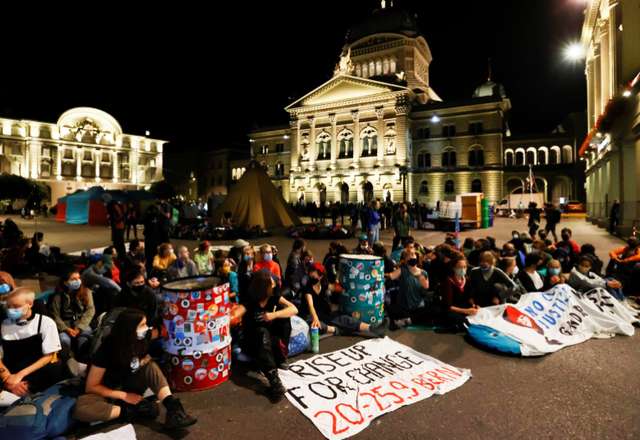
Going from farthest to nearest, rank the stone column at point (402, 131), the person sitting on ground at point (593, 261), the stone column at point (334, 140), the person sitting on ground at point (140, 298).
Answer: the stone column at point (334, 140)
the stone column at point (402, 131)
the person sitting on ground at point (593, 261)
the person sitting on ground at point (140, 298)

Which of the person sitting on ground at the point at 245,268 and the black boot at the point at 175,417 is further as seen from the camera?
the person sitting on ground at the point at 245,268

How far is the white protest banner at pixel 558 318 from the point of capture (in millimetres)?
5355

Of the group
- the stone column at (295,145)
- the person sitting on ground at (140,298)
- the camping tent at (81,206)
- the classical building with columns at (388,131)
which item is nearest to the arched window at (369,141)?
the classical building with columns at (388,131)

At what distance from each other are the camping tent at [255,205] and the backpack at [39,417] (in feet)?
51.6

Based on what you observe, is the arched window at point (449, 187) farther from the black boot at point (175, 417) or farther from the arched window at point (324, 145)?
the black boot at point (175, 417)

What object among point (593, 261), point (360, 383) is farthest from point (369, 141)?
point (360, 383)

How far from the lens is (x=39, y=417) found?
3201 millimetres

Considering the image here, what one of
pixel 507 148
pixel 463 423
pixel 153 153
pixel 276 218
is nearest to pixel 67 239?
pixel 276 218

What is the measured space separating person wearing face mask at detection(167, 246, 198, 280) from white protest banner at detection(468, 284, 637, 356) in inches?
197

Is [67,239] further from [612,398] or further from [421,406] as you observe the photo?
[612,398]

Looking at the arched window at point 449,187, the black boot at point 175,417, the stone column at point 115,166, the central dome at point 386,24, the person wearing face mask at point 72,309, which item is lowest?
the black boot at point 175,417

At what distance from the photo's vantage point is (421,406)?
3.84 m

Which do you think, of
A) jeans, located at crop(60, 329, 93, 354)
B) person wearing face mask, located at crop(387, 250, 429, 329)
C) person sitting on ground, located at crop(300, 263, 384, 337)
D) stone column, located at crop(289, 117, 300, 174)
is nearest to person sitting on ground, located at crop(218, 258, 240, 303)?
person sitting on ground, located at crop(300, 263, 384, 337)

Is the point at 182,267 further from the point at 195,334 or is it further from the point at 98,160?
the point at 98,160
